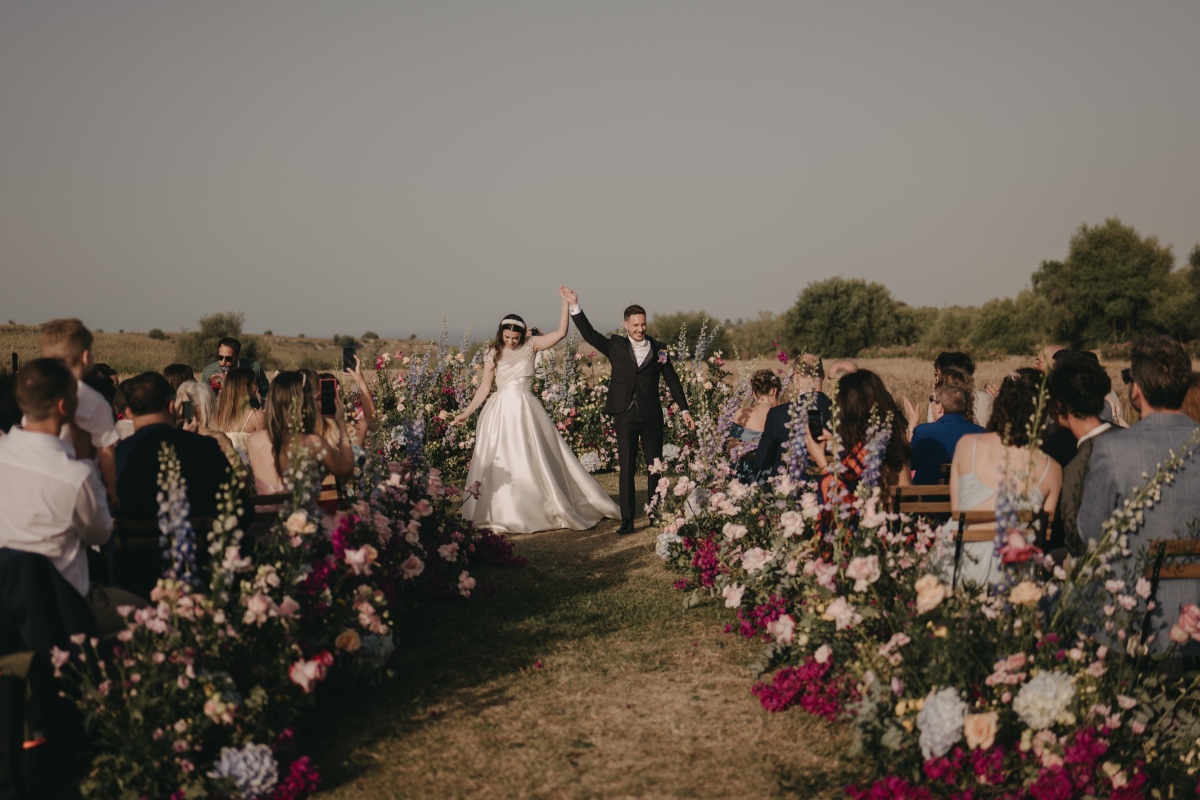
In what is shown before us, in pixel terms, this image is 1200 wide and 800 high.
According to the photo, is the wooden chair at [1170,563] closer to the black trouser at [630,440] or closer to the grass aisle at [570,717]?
the grass aisle at [570,717]

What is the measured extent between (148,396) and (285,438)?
0.85 metres

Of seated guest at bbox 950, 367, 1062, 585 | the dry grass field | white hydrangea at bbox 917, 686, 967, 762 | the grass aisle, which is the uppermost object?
the dry grass field

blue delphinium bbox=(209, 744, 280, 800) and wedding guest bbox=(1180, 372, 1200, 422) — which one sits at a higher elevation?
wedding guest bbox=(1180, 372, 1200, 422)

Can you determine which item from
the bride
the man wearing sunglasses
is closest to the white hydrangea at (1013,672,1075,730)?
the bride

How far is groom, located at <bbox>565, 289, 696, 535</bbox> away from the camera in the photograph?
940 cm

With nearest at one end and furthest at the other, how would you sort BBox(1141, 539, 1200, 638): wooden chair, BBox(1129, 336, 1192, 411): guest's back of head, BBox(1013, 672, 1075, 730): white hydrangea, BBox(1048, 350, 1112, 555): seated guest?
BBox(1013, 672, 1075, 730): white hydrangea
BBox(1141, 539, 1200, 638): wooden chair
BBox(1129, 336, 1192, 411): guest's back of head
BBox(1048, 350, 1112, 555): seated guest

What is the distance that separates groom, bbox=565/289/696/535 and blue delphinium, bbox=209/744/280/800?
5.86m

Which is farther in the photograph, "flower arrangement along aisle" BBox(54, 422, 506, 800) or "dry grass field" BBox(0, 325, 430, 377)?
"dry grass field" BBox(0, 325, 430, 377)

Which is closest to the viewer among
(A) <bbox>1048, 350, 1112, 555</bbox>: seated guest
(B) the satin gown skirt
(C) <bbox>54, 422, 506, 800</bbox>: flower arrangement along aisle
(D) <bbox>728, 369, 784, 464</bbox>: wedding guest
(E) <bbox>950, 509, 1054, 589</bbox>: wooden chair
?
(C) <bbox>54, 422, 506, 800</bbox>: flower arrangement along aisle

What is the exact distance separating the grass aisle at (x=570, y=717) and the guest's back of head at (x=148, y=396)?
1.93 m

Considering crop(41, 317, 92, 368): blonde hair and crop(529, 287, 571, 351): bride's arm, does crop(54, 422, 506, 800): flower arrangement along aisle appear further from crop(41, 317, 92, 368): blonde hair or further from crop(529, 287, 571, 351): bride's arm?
crop(529, 287, 571, 351): bride's arm

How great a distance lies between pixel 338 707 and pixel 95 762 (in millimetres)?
1388

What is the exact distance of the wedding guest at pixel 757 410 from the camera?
850 cm

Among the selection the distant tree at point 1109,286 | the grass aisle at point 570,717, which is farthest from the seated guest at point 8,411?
the distant tree at point 1109,286
